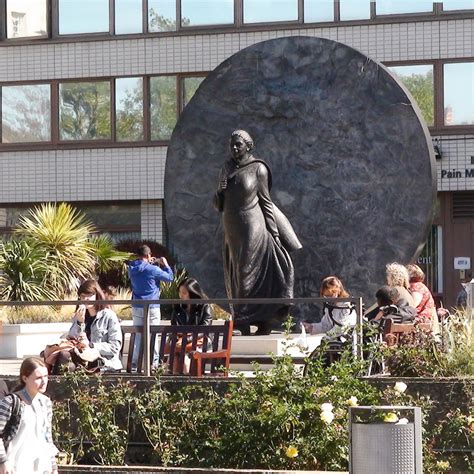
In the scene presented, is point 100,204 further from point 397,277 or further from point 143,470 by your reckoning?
point 143,470

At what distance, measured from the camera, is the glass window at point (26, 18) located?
35.3 meters

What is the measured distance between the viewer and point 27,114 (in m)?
35.5

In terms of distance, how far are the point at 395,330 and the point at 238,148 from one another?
4.21 m

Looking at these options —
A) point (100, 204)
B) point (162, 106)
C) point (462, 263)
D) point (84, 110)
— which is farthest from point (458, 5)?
point (100, 204)

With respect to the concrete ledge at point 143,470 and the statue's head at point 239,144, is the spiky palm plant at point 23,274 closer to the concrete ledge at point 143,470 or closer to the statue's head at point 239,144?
the statue's head at point 239,144

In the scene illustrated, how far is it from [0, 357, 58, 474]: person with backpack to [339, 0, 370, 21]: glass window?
2431 centimetres

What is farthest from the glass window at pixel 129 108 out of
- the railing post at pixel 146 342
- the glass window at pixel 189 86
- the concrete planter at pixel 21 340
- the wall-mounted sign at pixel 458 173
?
the railing post at pixel 146 342

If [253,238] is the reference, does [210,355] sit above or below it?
below

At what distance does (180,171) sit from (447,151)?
13.8 metres

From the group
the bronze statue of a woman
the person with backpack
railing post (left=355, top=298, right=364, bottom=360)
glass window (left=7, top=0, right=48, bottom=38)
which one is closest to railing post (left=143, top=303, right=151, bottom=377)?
railing post (left=355, top=298, right=364, bottom=360)

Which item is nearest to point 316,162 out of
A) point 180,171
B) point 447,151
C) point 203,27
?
point 180,171

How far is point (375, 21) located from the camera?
3247 cm

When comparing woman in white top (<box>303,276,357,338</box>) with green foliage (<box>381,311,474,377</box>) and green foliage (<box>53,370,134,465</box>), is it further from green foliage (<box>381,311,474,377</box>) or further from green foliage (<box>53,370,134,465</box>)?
green foliage (<box>53,370,134,465</box>)

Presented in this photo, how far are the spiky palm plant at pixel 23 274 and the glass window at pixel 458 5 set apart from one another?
1158 cm
